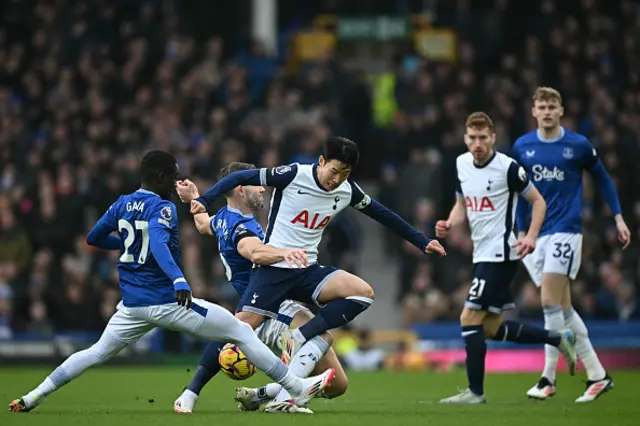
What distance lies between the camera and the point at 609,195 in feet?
42.0

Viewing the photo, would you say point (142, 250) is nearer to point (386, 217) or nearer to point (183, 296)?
point (183, 296)

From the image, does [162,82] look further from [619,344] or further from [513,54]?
[619,344]

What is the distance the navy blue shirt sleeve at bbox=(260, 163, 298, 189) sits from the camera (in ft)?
34.9

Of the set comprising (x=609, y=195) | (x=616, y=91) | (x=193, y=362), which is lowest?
(x=193, y=362)

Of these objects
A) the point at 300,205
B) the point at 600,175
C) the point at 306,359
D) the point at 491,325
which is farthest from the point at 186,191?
the point at 600,175

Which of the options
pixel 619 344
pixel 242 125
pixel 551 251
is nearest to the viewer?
pixel 551 251

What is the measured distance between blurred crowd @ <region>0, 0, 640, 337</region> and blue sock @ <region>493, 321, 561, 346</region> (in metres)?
7.61

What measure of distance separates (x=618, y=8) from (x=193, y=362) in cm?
1126

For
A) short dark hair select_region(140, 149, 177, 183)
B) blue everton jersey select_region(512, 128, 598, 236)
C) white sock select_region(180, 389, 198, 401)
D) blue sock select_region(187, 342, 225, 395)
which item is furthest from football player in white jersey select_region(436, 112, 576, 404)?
short dark hair select_region(140, 149, 177, 183)

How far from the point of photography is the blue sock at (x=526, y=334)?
12.2 m

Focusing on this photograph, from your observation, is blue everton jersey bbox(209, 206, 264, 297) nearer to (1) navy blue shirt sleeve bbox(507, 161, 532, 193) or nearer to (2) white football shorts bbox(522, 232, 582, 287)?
(1) navy blue shirt sleeve bbox(507, 161, 532, 193)

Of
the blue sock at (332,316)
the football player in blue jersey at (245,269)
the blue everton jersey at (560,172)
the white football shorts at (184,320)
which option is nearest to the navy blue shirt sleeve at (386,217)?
the blue sock at (332,316)

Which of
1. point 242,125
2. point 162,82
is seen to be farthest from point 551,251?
point 162,82

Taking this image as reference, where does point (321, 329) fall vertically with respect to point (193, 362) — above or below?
above
